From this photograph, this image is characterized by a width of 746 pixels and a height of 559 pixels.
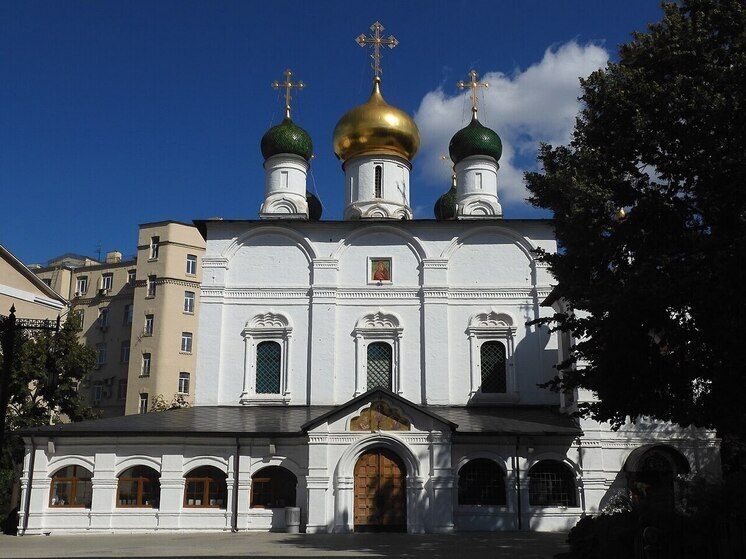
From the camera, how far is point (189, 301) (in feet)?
118

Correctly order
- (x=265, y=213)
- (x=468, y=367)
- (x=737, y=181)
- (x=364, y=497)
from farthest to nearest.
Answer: (x=265, y=213), (x=468, y=367), (x=364, y=497), (x=737, y=181)

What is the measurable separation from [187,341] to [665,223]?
27649 millimetres

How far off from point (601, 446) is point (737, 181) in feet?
30.5

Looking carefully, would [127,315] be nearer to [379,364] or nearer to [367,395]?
A: [379,364]

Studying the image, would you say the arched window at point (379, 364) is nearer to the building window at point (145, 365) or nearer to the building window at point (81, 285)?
the building window at point (145, 365)

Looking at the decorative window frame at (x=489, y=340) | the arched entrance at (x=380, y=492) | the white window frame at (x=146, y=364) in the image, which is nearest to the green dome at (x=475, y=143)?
the decorative window frame at (x=489, y=340)

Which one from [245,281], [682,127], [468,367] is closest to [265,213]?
[245,281]

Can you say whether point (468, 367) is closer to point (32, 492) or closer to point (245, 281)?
point (245, 281)

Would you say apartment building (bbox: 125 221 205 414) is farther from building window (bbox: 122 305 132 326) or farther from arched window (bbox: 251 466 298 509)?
arched window (bbox: 251 466 298 509)

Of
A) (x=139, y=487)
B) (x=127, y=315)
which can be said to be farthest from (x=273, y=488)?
(x=127, y=315)

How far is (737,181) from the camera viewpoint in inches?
386

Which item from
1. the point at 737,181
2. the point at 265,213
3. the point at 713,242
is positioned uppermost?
the point at 265,213

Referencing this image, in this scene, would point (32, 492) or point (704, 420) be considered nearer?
point (704, 420)

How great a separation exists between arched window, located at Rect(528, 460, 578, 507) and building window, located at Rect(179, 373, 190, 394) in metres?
20.4
